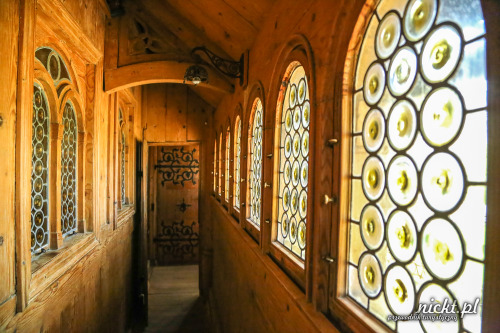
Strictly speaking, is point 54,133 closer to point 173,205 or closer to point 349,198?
point 349,198

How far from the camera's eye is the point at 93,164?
10.2 feet

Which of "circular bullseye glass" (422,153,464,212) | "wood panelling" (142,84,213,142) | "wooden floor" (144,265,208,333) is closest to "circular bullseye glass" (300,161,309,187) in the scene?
"circular bullseye glass" (422,153,464,212)

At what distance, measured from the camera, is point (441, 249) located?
0.80m

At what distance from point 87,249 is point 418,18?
10.0 ft

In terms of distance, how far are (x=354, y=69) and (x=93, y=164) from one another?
109 inches

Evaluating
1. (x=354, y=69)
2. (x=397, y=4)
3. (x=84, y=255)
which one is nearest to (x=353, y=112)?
(x=354, y=69)

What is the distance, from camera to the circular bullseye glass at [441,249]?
761 millimetres

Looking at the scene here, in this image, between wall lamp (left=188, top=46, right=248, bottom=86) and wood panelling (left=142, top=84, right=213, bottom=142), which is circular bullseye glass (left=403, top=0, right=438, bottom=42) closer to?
wall lamp (left=188, top=46, right=248, bottom=86)

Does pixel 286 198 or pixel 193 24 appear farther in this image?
pixel 193 24

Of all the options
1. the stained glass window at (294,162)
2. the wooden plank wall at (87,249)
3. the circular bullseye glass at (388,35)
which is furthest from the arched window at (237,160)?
the circular bullseye glass at (388,35)

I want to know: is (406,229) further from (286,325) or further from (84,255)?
(84,255)

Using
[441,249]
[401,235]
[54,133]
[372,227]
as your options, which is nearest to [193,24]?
[54,133]

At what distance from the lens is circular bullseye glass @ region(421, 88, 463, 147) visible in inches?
30.3

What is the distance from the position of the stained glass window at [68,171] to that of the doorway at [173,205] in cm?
511
